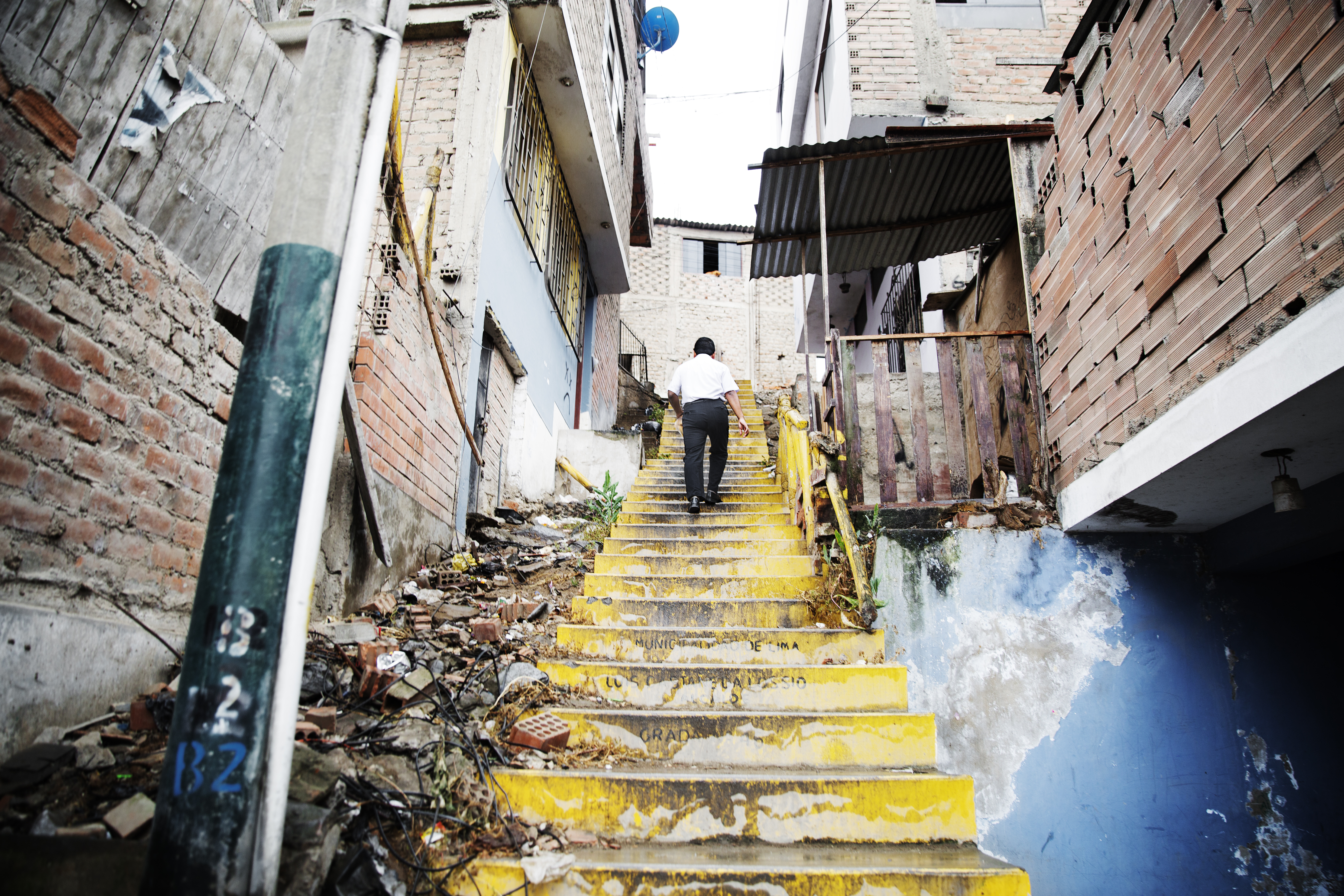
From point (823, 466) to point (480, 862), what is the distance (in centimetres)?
312

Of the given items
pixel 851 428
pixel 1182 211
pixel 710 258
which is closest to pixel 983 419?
pixel 851 428

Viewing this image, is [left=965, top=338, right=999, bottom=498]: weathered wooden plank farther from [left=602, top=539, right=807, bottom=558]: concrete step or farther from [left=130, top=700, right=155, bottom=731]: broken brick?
[left=130, top=700, right=155, bottom=731]: broken brick

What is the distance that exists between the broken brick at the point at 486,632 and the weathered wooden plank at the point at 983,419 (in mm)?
3087

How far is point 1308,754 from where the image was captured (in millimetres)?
3783

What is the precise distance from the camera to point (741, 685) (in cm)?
335

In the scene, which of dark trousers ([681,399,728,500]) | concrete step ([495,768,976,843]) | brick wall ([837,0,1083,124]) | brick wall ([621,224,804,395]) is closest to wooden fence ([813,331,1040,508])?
dark trousers ([681,399,728,500])

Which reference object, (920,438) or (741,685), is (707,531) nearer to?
(920,438)

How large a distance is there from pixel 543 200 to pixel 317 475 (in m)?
7.26

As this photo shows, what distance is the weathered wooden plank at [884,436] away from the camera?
4.66 m

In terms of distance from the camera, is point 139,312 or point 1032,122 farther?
point 1032,122

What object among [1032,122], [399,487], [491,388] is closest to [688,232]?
[491,388]

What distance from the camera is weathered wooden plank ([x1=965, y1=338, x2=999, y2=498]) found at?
4.53m

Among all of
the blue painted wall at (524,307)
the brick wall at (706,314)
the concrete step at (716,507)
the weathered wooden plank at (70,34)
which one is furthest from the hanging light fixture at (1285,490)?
the brick wall at (706,314)

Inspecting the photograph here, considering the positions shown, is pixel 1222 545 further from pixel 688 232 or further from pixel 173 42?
pixel 688 232
